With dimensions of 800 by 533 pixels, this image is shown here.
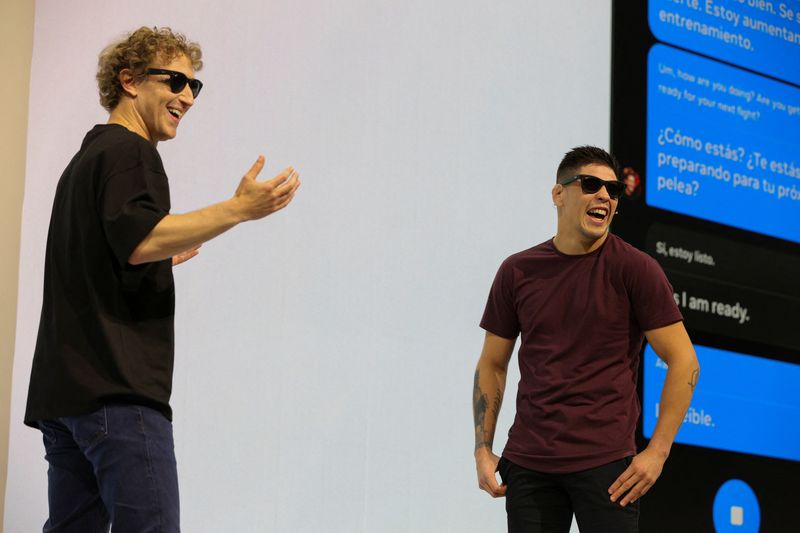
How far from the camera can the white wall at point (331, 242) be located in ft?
10.1

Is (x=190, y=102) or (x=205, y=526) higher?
(x=190, y=102)

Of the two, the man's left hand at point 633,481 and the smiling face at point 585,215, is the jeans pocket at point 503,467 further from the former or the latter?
the smiling face at point 585,215

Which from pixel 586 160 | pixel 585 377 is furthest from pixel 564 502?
pixel 586 160

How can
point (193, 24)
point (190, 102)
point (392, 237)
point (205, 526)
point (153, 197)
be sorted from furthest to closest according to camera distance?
Result: point (392, 237)
point (193, 24)
point (205, 526)
point (190, 102)
point (153, 197)

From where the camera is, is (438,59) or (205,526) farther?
(438,59)

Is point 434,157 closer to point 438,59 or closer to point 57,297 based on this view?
point 438,59

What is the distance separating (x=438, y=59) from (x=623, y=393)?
5.70 ft

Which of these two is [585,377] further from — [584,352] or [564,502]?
[564,502]

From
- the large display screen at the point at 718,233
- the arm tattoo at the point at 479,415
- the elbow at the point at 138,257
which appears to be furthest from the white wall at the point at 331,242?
the elbow at the point at 138,257

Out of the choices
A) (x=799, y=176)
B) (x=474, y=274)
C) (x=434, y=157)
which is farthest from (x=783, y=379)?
(x=434, y=157)

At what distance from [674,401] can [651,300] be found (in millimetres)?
225

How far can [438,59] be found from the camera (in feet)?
12.2

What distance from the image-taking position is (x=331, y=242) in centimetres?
337

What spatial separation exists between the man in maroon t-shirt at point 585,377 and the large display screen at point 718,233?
5.78ft
